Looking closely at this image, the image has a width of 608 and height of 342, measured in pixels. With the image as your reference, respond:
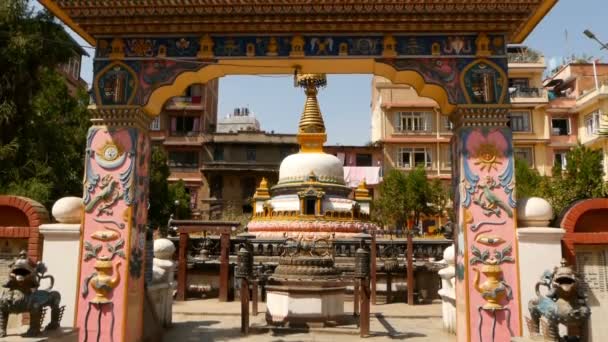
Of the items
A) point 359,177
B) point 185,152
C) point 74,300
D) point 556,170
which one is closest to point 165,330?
point 74,300

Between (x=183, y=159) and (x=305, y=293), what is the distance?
43039mm

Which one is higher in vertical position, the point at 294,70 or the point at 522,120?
the point at 522,120

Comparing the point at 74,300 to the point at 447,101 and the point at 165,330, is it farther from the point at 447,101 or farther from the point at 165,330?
the point at 447,101

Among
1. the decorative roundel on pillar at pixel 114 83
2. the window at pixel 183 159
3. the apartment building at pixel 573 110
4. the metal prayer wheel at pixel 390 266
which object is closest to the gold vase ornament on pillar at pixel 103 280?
the decorative roundel on pillar at pixel 114 83

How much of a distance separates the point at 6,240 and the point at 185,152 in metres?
43.9

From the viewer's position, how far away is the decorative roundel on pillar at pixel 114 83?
29.7 ft

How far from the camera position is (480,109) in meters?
8.90

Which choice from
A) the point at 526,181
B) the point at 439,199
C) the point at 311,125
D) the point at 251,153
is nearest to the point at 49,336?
the point at 311,125

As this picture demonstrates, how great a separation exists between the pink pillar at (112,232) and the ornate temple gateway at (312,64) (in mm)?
18

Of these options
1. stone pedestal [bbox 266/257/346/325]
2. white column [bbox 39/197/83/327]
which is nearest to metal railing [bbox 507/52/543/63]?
stone pedestal [bbox 266/257/346/325]

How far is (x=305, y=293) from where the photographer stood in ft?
37.1

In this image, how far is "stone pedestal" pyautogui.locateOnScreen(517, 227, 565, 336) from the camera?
27.6 feet

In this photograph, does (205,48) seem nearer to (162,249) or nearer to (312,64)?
(312,64)

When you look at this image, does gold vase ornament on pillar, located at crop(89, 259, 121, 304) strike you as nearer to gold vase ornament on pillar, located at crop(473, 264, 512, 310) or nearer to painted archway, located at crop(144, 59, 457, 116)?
painted archway, located at crop(144, 59, 457, 116)
